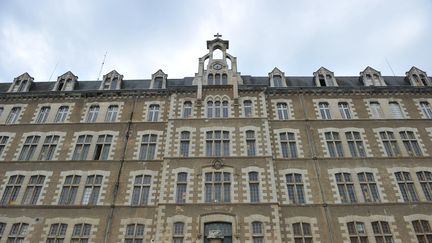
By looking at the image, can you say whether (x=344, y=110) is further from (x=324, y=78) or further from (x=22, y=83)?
(x=22, y=83)

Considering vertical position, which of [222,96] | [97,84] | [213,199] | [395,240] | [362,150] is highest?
[97,84]

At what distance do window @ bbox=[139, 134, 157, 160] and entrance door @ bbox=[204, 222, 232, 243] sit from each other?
22.6ft

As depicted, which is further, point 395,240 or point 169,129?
point 169,129

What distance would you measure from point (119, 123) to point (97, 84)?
6.68 meters

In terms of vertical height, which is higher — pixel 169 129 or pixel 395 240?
pixel 169 129

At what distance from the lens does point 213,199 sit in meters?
21.3

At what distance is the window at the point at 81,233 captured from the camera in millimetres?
20484

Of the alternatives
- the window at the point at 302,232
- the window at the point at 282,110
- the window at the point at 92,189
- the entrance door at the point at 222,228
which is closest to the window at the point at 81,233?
the window at the point at 92,189

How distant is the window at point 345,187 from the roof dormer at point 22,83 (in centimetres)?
2731

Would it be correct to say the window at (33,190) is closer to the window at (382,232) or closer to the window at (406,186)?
the window at (382,232)

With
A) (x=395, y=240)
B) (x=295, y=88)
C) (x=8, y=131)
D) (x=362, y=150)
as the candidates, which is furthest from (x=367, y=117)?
(x=8, y=131)

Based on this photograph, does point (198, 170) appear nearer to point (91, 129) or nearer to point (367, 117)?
point (91, 129)

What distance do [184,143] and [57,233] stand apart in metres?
10.2

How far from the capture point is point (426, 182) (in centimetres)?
2253
